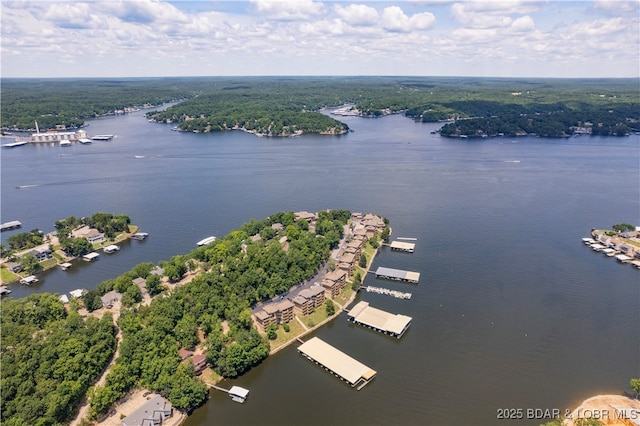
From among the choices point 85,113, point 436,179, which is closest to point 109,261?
point 436,179

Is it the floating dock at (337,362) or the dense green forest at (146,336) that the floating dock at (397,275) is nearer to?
the dense green forest at (146,336)

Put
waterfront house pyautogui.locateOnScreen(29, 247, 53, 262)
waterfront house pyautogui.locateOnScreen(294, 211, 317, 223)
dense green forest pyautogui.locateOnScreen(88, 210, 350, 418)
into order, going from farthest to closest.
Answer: waterfront house pyautogui.locateOnScreen(294, 211, 317, 223) → waterfront house pyautogui.locateOnScreen(29, 247, 53, 262) → dense green forest pyautogui.locateOnScreen(88, 210, 350, 418)

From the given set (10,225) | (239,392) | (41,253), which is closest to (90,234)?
(41,253)

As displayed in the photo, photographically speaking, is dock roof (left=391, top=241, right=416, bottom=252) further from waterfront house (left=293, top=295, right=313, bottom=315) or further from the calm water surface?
waterfront house (left=293, top=295, right=313, bottom=315)

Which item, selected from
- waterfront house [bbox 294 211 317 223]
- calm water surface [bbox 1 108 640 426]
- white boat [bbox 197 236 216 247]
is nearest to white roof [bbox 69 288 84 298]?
calm water surface [bbox 1 108 640 426]

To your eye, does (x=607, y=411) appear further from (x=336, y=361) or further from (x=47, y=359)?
(x=47, y=359)

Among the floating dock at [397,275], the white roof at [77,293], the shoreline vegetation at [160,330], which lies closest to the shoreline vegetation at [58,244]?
the white roof at [77,293]

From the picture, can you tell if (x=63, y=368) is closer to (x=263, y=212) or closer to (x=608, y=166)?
(x=263, y=212)

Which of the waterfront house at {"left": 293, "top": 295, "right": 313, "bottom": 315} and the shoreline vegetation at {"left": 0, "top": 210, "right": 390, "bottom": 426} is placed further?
the waterfront house at {"left": 293, "top": 295, "right": 313, "bottom": 315}
